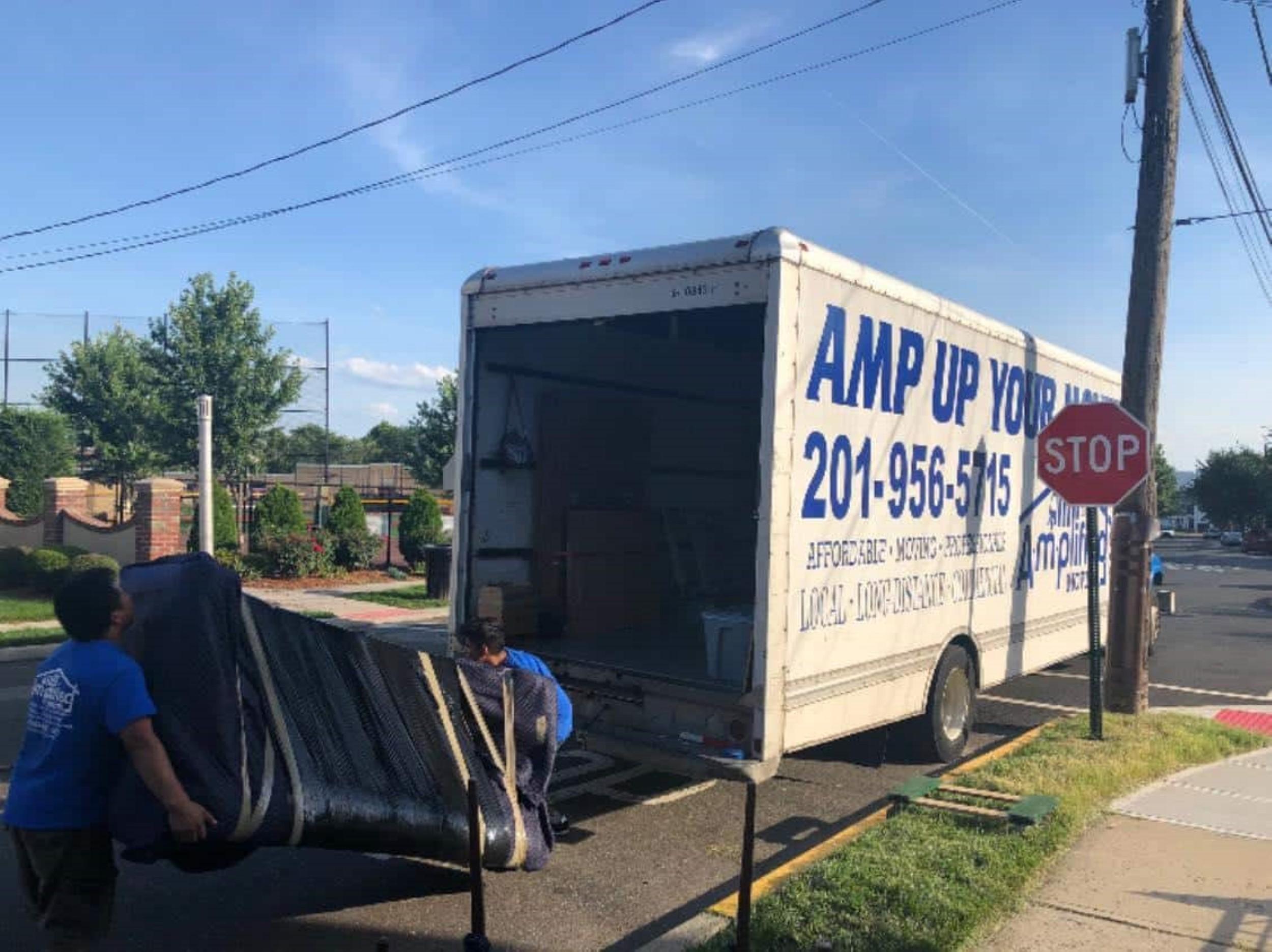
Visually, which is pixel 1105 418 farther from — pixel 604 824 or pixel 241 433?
pixel 241 433

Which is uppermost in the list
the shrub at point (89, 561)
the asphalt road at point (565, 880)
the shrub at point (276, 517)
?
the shrub at point (276, 517)

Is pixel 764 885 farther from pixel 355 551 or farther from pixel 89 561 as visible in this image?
pixel 355 551

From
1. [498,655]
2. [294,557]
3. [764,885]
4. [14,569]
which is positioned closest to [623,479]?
[498,655]

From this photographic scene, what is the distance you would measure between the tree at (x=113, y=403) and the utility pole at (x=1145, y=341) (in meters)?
24.6

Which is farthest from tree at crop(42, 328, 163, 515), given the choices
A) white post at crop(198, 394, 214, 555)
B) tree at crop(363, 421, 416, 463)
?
tree at crop(363, 421, 416, 463)

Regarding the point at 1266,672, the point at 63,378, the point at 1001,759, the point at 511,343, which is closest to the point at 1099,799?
the point at 1001,759

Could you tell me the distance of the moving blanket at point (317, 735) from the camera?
11.4 feet

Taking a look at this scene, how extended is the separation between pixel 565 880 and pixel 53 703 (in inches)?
115

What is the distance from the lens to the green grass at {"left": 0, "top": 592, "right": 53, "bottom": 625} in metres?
14.7

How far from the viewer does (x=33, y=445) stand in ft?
105

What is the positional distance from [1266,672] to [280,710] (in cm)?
1375

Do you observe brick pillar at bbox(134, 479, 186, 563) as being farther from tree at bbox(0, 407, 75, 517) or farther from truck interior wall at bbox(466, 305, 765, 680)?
tree at bbox(0, 407, 75, 517)

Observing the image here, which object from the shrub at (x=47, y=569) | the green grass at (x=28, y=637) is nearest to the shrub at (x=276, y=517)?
the shrub at (x=47, y=569)

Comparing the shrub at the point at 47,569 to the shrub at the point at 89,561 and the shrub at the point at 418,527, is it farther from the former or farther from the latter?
the shrub at the point at 418,527
